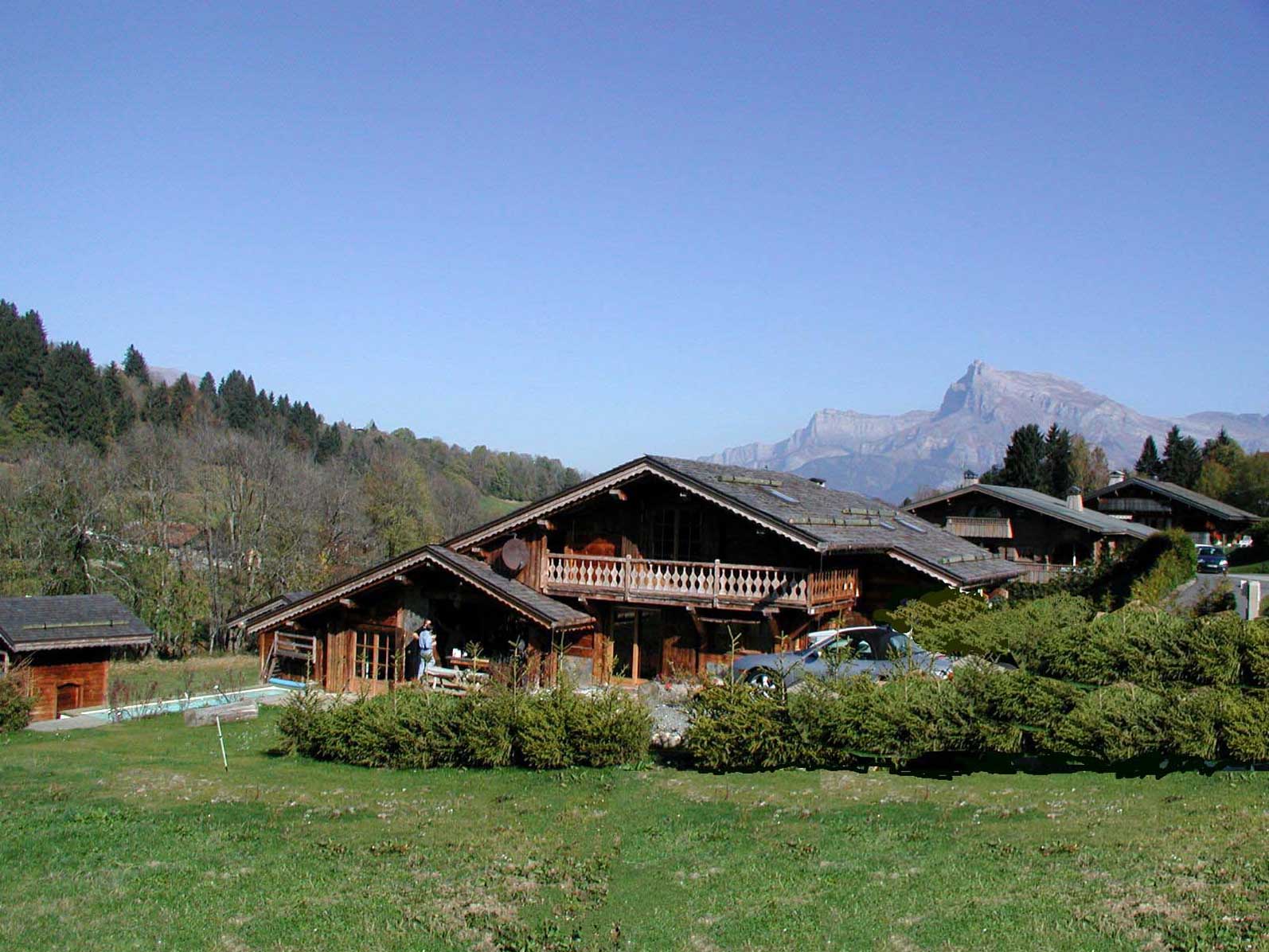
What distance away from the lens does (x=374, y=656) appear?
31.6m

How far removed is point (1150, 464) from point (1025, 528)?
6050cm

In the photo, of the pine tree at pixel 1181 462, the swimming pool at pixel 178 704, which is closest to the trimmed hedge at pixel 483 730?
the swimming pool at pixel 178 704

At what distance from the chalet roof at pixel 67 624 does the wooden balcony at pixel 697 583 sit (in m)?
13.6

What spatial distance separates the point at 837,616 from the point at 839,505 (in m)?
5.89

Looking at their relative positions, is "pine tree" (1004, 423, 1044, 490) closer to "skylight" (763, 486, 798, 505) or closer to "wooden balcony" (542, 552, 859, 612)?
"skylight" (763, 486, 798, 505)

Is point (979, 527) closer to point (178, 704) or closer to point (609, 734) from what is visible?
point (178, 704)

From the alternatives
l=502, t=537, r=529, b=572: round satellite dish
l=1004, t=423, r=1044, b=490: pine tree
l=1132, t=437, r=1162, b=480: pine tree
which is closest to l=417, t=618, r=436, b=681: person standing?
l=502, t=537, r=529, b=572: round satellite dish

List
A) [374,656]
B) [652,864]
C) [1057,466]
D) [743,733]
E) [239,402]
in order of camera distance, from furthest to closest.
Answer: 1. [239,402]
2. [1057,466]
3. [374,656]
4. [743,733]
5. [652,864]

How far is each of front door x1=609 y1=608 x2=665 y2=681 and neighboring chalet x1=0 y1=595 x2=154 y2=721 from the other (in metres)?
14.7

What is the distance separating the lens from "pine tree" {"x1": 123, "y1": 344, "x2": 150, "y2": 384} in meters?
131

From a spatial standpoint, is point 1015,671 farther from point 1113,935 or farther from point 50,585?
point 50,585

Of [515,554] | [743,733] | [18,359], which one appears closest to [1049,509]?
[515,554]

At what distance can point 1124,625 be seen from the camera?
18.8 metres

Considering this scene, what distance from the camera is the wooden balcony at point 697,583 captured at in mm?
28656
